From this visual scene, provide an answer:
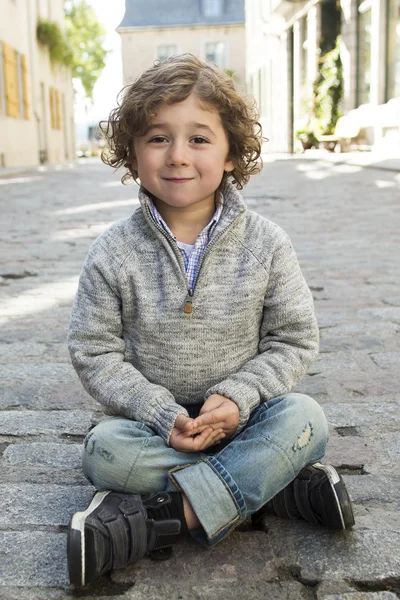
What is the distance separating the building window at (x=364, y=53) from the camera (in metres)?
15.9

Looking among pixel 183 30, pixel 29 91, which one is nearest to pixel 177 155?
pixel 29 91

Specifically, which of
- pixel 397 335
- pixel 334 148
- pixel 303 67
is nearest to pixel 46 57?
pixel 303 67

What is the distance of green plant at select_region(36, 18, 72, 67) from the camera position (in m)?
22.3

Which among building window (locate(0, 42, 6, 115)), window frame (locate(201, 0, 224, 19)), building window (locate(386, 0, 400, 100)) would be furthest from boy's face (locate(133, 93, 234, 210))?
window frame (locate(201, 0, 224, 19))

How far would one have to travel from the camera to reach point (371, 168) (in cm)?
1228

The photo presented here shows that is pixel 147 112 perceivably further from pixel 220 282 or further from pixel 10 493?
pixel 10 493

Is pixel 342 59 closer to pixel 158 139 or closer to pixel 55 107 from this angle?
pixel 55 107

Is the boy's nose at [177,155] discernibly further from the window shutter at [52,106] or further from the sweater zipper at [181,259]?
the window shutter at [52,106]

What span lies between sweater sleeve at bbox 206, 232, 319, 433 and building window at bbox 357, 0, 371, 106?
49.7ft

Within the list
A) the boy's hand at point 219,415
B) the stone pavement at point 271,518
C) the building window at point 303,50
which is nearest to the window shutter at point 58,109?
the building window at point 303,50

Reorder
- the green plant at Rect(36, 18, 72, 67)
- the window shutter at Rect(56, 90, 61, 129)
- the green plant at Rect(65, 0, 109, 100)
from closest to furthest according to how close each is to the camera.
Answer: the green plant at Rect(36, 18, 72, 67), the window shutter at Rect(56, 90, 61, 129), the green plant at Rect(65, 0, 109, 100)

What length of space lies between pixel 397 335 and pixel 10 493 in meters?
2.04

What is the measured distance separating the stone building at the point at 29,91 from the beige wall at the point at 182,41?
448 inches

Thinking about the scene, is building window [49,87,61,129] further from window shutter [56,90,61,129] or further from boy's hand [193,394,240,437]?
boy's hand [193,394,240,437]
